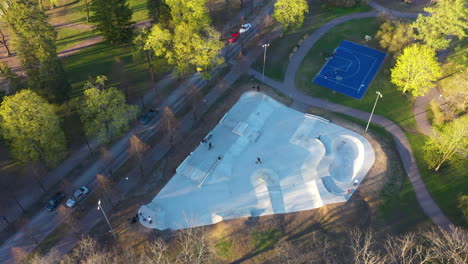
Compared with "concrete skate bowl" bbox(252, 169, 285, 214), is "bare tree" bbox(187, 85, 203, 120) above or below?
above

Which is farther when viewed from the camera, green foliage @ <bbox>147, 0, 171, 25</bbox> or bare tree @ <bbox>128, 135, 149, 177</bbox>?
green foliage @ <bbox>147, 0, 171, 25</bbox>

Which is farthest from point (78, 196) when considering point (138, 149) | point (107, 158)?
point (138, 149)

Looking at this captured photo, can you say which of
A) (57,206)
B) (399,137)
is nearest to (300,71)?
(399,137)

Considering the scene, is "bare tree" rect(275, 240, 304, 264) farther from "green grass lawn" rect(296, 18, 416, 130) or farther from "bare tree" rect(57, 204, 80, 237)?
"green grass lawn" rect(296, 18, 416, 130)

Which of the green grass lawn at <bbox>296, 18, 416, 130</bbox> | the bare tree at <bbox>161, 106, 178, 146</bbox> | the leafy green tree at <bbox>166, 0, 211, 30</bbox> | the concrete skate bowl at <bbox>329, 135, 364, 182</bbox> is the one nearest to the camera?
the concrete skate bowl at <bbox>329, 135, 364, 182</bbox>

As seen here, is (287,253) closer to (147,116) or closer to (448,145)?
(448,145)

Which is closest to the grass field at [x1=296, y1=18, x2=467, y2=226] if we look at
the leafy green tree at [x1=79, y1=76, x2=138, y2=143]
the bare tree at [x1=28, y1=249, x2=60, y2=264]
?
the leafy green tree at [x1=79, y1=76, x2=138, y2=143]

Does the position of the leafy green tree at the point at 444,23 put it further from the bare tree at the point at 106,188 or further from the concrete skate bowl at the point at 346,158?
the bare tree at the point at 106,188

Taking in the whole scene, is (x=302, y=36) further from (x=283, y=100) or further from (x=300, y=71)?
(x=283, y=100)
